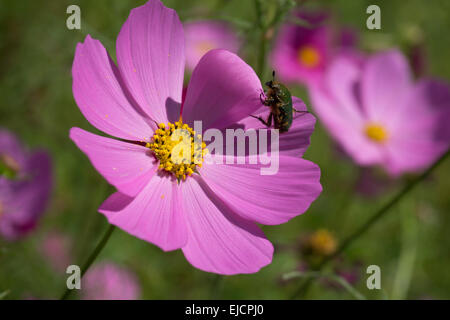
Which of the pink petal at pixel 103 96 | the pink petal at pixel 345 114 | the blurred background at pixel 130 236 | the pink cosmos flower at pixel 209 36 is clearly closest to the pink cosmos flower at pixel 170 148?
the pink petal at pixel 103 96

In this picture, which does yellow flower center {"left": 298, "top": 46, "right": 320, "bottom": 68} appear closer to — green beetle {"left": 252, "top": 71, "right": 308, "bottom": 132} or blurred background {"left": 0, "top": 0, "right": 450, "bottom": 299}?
blurred background {"left": 0, "top": 0, "right": 450, "bottom": 299}

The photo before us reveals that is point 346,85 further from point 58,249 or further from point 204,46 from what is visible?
point 204,46

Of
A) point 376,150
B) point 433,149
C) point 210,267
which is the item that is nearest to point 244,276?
point 376,150

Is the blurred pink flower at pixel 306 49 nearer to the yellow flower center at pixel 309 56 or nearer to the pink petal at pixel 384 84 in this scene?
the yellow flower center at pixel 309 56

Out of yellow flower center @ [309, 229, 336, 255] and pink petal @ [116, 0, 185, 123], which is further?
yellow flower center @ [309, 229, 336, 255]

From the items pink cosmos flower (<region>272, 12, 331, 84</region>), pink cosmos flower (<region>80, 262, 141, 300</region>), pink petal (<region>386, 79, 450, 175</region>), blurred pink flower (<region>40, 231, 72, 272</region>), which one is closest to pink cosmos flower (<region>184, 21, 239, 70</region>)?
pink cosmos flower (<region>272, 12, 331, 84</region>)

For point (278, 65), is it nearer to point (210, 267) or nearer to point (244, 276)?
point (244, 276)

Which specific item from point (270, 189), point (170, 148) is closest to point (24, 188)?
point (170, 148)

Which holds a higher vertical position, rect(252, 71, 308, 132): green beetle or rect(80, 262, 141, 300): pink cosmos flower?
rect(252, 71, 308, 132): green beetle
